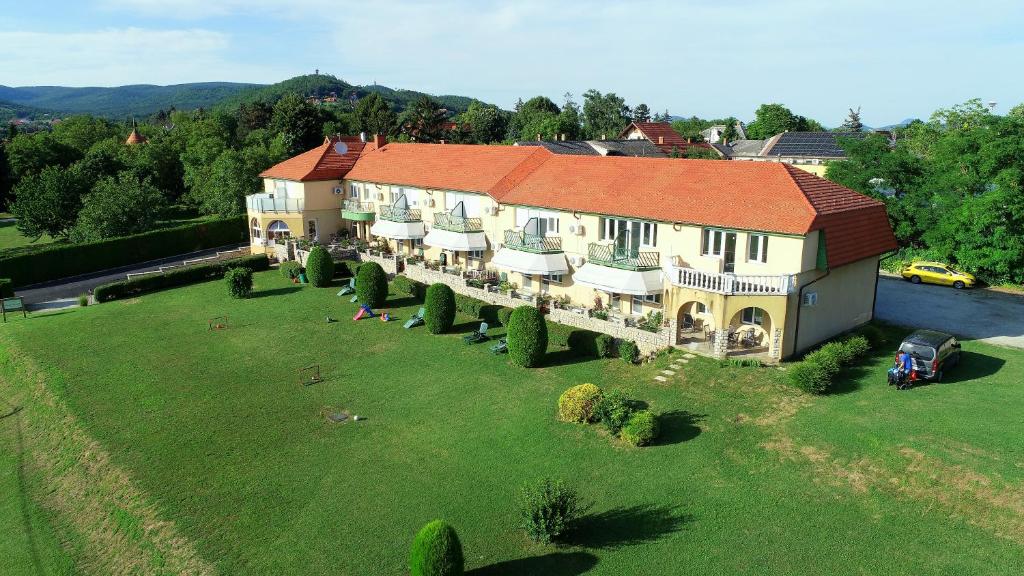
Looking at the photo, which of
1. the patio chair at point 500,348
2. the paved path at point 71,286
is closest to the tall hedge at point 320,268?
the paved path at point 71,286

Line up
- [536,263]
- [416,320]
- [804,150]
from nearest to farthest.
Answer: [536,263]
[416,320]
[804,150]

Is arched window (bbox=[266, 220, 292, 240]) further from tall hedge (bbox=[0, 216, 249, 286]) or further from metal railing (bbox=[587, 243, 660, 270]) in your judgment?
metal railing (bbox=[587, 243, 660, 270])

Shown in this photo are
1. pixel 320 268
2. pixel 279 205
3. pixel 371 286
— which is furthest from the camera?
pixel 279 205

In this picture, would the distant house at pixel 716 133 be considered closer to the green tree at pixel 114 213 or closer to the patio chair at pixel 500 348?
the green tree at pixel 114 213

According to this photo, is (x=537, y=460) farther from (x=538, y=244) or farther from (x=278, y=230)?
(x=278, y=230)

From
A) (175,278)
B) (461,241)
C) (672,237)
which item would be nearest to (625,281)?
(672,237)

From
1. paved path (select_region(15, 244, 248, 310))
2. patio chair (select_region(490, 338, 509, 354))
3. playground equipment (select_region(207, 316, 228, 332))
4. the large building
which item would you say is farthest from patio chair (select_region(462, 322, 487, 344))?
paved path (select_region(15, 244, 248, 310))
